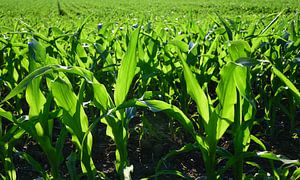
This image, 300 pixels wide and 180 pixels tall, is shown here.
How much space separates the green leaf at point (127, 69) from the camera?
4.71 ft

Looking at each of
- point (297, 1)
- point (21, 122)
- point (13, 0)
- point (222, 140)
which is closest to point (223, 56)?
point (222, 140)

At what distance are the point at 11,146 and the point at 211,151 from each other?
34.0 inches

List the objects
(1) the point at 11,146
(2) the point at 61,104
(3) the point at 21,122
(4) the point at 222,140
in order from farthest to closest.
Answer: (4) the point at 222,140
(1) the point at 11,146
(3) the point at 21,122
(2) the point at 61,104

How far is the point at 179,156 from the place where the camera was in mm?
2068

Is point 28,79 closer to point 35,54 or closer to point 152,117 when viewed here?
point 35,54

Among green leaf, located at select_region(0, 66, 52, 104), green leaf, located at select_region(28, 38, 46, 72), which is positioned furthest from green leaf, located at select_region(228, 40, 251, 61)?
green leaf, located at select_region(28, 38, 46, 72)

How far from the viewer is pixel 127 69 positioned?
1454 mm

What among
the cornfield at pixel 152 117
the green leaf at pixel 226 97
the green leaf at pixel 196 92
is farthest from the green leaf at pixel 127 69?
the green leaf at pixel 226 97

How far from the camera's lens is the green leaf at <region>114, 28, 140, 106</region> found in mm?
1436

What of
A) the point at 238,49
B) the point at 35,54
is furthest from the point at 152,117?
the point at 238,49

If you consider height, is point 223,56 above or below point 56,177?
above

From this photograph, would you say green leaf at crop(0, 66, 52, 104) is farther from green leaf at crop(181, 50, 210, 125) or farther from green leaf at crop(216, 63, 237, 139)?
green leaf at crop(216, 63, 237, 139)

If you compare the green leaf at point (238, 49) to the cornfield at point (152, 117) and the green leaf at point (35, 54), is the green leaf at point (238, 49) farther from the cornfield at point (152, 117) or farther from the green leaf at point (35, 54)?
the green leaf at point (35, 54)

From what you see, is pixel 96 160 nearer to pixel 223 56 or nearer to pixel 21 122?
pixel 21 122
